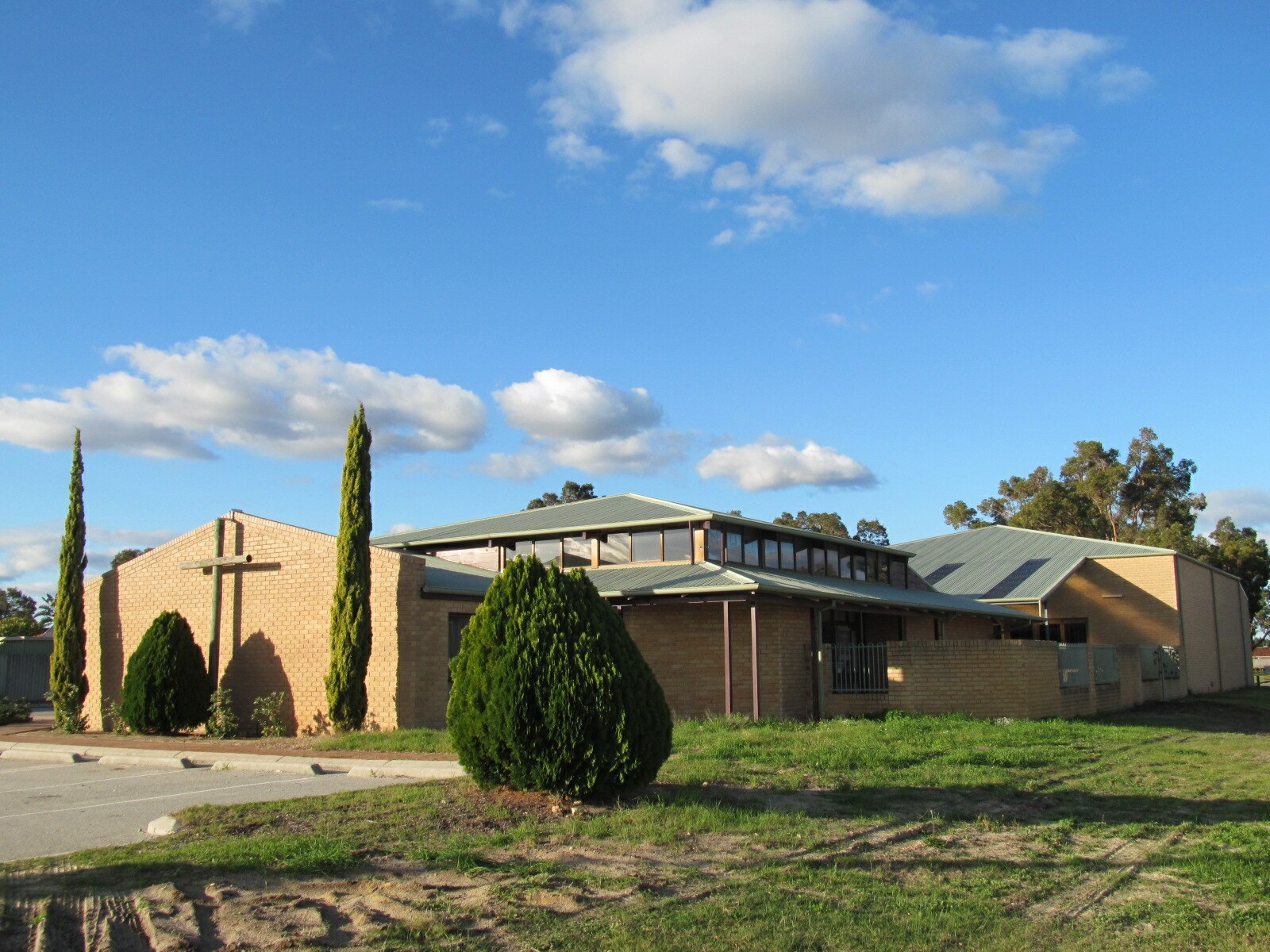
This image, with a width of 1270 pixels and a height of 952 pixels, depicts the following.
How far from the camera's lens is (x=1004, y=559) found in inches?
1523

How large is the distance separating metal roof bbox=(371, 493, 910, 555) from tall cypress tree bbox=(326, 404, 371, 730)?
6438 millimetres

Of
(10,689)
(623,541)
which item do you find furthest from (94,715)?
(10,689)

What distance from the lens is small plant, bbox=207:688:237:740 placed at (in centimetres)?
1975

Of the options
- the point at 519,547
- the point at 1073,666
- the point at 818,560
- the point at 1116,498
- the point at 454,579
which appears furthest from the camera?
the point at 1116,498

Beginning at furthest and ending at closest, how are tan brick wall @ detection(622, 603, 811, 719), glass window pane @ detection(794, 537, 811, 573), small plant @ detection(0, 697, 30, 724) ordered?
glass window pane @ detection(794, 537, 811, 573)
small plant @ detection(0, 697, 30, 724)
tan brick wall @ detection(622, 603, 811, 719)

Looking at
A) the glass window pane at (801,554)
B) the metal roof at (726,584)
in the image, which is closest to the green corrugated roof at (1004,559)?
the glass window pane at (801,554)

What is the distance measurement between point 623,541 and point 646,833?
626 inches

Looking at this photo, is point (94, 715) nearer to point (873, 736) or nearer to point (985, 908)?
point (873, 736)

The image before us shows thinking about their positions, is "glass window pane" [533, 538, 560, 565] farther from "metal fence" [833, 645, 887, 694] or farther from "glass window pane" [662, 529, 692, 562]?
"metal fence" [833, 645, 887, 694]

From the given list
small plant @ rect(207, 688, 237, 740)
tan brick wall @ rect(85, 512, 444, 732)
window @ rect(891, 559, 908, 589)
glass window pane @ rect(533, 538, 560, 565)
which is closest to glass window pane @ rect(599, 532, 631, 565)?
glass window pane @ rect(533, 538, 560, 565)

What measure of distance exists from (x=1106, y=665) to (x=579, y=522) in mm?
13964

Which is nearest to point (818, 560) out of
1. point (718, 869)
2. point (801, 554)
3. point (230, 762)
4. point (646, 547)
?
point (801, 554)

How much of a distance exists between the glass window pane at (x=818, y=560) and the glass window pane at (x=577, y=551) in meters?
5.69

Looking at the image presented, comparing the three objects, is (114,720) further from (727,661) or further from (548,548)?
(727,661)
